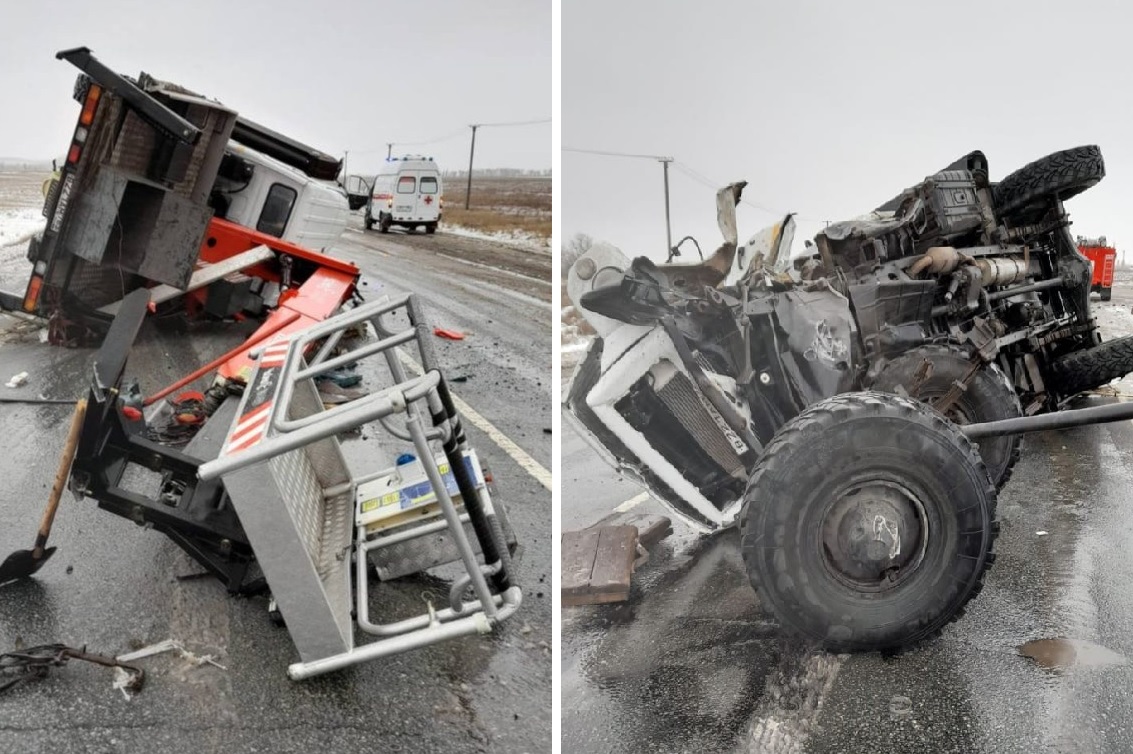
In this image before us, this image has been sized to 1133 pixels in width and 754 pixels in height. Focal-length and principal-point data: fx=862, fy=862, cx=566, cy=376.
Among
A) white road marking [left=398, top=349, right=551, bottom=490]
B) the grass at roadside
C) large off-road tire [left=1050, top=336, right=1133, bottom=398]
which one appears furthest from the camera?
the grass at roadside

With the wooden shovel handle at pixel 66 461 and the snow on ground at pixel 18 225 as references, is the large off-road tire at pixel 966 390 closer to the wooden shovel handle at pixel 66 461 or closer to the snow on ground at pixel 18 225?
the wooden shovel handle at pixel 66 461

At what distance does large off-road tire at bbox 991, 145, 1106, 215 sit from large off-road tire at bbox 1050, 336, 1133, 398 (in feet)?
3.18

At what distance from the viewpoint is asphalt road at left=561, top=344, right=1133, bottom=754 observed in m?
2.52

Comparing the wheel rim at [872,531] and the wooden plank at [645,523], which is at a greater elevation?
the wheel rim at [872,531]

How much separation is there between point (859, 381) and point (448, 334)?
19.7ft

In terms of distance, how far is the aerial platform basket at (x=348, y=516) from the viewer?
2479 millimetres

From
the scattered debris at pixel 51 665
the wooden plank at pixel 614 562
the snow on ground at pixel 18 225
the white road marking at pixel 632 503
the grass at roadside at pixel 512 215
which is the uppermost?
the wooden plank at pixel 614 562

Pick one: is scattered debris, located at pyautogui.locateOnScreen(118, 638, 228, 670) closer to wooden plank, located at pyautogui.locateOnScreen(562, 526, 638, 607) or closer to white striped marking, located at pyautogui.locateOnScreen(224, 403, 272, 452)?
white striped marking, located at pyautogui.locateOnScreen(224, 403, 272, 452)

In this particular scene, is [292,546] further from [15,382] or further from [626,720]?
[15,382]

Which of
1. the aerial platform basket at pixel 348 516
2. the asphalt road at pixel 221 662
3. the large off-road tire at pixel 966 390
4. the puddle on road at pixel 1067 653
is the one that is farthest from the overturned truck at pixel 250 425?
the large off-road tire at pixel 966 390

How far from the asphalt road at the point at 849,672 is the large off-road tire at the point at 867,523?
0.22m

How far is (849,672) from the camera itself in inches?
110

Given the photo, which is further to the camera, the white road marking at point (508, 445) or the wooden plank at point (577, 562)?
the white road marking at point (508, 445)

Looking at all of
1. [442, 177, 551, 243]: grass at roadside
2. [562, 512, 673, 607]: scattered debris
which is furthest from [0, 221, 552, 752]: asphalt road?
[442, 177, 551, 243]: grass at roadside
